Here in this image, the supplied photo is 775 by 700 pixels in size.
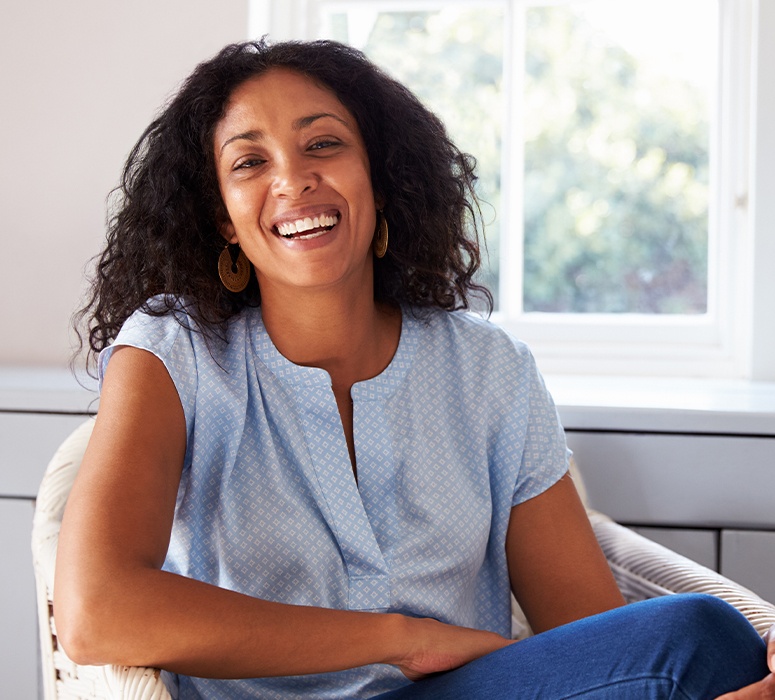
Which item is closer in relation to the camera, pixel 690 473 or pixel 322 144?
pixel 322 144

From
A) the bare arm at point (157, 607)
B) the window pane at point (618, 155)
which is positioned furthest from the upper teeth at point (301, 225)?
the window pane at point (618, 155)

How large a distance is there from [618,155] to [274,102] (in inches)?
44.1

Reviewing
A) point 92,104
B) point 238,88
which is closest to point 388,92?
point 238,88

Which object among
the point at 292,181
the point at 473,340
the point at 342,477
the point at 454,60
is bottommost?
the point at 342,477

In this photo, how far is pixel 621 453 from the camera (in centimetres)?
155

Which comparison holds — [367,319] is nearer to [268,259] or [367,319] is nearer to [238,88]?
[268,259]

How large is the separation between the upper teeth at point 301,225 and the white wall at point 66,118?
0.88m

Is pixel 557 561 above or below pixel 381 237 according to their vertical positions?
below

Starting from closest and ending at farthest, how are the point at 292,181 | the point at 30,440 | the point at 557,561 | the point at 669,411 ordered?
1. the point at 292,181
2. the point at 557,561
3. the point at 669,411
4. the point at 30,440

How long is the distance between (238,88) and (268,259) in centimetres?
23

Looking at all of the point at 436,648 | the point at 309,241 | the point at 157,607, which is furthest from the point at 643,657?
the point at 309,241

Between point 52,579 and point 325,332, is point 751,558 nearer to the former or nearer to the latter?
point 325,332

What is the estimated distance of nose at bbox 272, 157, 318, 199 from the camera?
1186 mm

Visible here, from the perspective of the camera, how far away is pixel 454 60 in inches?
84.8
